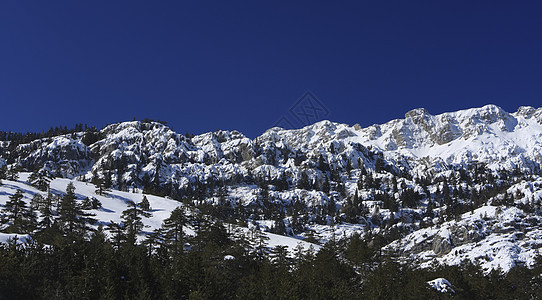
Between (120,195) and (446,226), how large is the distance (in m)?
132

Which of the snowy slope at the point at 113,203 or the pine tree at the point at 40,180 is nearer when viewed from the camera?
the snowy slope at the point at 113,203

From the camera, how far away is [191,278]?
4734cm

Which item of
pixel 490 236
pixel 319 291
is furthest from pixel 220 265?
pixel 490 236

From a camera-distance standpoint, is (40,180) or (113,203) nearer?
(40,180)

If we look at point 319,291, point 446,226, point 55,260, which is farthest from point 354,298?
point 446,226

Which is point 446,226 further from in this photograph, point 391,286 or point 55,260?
point 55,260

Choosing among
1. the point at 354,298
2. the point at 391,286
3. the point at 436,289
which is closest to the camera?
the point at 354,298

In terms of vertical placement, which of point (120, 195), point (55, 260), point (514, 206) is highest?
point (120, 195)

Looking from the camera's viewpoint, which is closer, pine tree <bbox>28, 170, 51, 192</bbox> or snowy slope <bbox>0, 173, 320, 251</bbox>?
snowy slope <bbox>0, 173, 320, 251</bbox>

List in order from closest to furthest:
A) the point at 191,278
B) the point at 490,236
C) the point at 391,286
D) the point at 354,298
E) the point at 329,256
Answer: the point at 191,278
the point at 354,298
the point at 391,286
the point at 329,256
the point at 490,236

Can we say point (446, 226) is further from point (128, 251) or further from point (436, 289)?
point (128, 251)

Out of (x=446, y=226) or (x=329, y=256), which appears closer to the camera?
(x=329, y=256)

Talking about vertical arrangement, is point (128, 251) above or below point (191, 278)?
above

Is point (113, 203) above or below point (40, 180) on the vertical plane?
below
